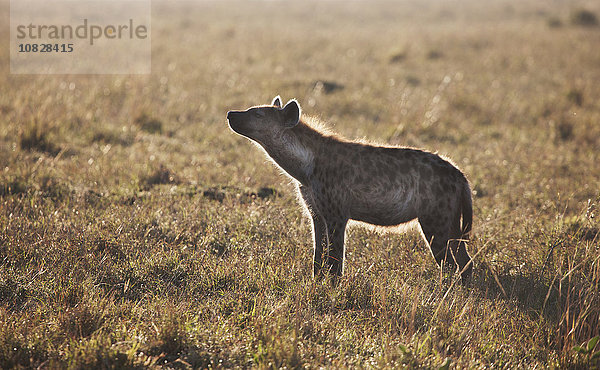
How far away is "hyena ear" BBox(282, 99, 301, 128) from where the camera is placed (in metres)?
4.08

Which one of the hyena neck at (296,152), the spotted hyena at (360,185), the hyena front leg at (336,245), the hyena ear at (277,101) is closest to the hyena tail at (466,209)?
the spotted hyena at (360,185)

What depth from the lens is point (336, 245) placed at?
3.97 m

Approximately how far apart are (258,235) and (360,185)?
3.62 feet

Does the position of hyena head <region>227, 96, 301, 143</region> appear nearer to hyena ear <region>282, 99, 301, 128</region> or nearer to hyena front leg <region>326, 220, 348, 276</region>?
hyena ear <region>282, 99, 301, 128</region>

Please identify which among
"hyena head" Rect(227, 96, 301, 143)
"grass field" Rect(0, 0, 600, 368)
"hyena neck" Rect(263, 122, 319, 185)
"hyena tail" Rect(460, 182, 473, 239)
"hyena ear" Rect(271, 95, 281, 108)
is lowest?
"grass field" Rect(0, 0, 600, 368)

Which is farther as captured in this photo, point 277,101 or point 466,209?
point 277,101

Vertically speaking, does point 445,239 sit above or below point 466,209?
below

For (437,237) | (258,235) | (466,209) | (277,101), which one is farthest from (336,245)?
(277,101)

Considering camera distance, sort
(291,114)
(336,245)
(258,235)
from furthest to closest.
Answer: (258,235)
(291,114)
(336,245)

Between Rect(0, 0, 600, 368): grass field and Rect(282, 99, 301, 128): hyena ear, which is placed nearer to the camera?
Rect(0, 0, 600, 368): grass field

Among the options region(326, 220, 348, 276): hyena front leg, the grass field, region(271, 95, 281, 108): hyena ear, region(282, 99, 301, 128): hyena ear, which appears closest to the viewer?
the grass field

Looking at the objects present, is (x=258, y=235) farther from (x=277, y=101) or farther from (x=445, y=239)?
(x=445, y=239)

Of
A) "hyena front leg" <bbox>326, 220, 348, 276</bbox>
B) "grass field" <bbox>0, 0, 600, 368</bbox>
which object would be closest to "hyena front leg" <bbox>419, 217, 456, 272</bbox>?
"grass field" <bbox>0, 0, 600, 368</bbox>

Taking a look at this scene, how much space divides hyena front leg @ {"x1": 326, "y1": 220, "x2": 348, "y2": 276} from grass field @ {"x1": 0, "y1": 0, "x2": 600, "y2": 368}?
156 millimetres
